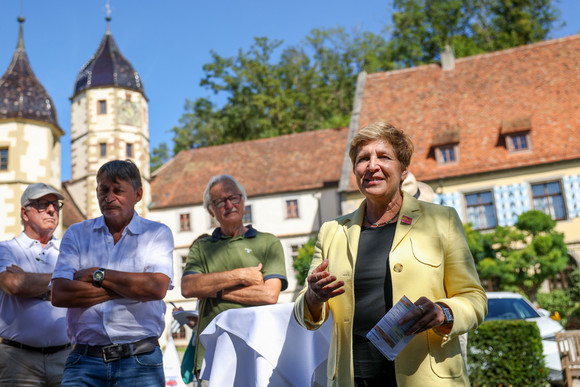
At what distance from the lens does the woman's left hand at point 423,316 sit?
228cm

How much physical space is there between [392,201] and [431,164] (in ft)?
73.0

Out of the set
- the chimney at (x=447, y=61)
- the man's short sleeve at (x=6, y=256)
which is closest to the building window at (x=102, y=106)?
the chimney at (x=447, y=61)

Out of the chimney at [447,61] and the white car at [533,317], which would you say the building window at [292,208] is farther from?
the white car at [533,317]

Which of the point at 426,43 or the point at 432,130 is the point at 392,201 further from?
the point at 426,43

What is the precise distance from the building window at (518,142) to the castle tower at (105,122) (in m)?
19.4

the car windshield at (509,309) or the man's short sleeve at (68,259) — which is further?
the car windshield at (509,309)

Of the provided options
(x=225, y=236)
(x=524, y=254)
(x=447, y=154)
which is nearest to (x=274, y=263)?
A: (x=225, y=236)

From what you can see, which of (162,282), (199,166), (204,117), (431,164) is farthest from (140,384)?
(204,117)

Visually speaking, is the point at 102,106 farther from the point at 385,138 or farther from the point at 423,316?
the point at 423,316

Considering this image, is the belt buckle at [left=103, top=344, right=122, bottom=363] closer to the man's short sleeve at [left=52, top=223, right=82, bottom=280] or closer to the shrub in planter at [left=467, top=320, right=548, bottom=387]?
the man's short sleeve at [left=52, top=223, right=82, bottom=280]

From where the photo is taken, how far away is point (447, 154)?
2420cm

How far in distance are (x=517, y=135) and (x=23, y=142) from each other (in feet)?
68.0

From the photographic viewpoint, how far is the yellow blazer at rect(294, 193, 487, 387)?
8.04 ft

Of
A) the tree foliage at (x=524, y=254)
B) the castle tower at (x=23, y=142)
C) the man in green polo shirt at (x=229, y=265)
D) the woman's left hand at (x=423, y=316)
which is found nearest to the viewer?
the woman's left hand at (x=423, y=316)
